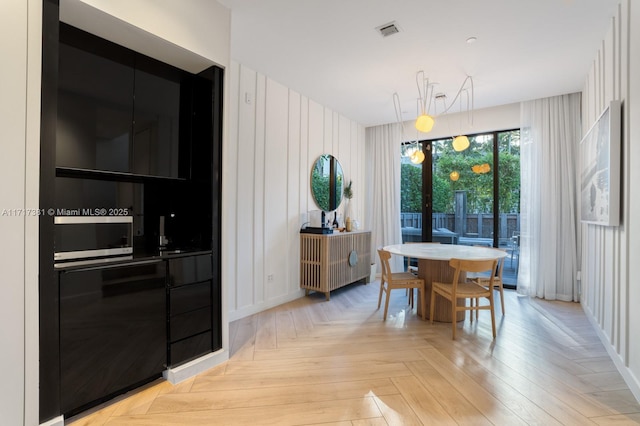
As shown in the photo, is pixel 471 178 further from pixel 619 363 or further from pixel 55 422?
pixel 55 422

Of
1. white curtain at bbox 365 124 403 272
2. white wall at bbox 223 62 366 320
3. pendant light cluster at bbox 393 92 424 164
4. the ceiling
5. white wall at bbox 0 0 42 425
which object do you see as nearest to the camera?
white wall at bbox 0 0 42 425

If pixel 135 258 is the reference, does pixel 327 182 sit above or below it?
above

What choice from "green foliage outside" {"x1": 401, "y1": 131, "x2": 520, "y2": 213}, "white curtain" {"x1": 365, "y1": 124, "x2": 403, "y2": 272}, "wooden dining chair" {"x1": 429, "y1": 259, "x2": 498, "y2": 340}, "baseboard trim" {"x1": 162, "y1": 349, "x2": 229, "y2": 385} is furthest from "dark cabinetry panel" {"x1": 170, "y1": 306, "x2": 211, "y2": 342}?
"green foliage outside" {"x1": 401, "y1": 131, "x2": 520, "y2": 213}

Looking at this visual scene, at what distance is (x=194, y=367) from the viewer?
2.21m

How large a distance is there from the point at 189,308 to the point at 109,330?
1.68ft

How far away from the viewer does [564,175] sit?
412 cm

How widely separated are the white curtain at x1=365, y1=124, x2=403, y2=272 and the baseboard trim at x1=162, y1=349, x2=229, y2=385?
12.2ft

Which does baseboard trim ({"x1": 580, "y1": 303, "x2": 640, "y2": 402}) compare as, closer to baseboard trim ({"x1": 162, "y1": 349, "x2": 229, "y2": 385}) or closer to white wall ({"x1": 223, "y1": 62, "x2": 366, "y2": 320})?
baseboard trim ({"x1": 162, "y1": 349, "x2": 229, "y2": 385})

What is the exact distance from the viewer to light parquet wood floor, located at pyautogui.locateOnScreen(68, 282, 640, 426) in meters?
1.77

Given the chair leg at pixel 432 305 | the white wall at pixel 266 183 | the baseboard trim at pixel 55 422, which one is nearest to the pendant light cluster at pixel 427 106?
the white wall at pixel 266 183

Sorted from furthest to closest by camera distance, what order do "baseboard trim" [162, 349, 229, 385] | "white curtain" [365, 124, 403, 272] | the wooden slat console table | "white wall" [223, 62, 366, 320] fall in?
1. "white curtain" [365, 124, 403, 272]
2. the wooden slat console table
3. "white wall" [223, 62, 366, 320]
4. "baseboard trim" [162, 349, 229, 385]

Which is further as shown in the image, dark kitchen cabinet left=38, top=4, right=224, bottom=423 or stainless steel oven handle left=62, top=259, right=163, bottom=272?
stainless steel oven handle left=62, top=259, right=163, bottom=272

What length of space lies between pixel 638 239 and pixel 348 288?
338 cm

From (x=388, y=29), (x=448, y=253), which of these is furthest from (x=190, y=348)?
(x=388, y=29)
